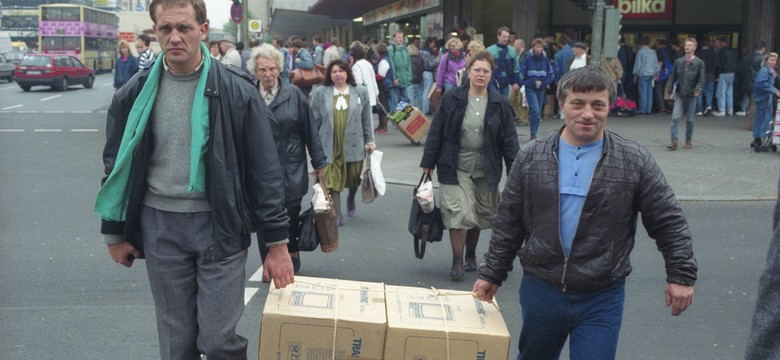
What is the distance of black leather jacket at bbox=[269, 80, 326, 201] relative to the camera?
6.98 meters

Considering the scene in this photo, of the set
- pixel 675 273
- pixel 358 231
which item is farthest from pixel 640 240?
pixel 675 273

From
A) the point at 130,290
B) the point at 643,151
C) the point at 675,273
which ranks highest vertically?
the point at 643,151

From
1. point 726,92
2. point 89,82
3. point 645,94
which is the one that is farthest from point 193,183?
point 89,82

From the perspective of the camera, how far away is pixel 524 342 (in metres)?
3.98

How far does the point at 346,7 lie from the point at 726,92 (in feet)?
70.1

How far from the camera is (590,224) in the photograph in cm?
378

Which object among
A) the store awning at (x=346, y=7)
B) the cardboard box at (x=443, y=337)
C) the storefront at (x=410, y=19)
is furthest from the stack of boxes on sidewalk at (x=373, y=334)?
the store awning at (x=346, y=7)

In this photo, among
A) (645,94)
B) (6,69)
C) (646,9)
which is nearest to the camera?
(645,94)

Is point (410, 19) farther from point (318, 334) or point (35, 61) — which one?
point (318, 334)

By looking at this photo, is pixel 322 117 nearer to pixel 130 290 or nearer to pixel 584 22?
pixel 130 290

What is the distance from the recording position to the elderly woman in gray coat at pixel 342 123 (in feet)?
29.5

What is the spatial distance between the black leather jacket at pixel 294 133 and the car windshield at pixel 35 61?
32.2 m

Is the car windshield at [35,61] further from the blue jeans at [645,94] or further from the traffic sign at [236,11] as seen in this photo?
the blue jeans at [645,94]

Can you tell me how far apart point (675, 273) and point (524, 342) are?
68cm
